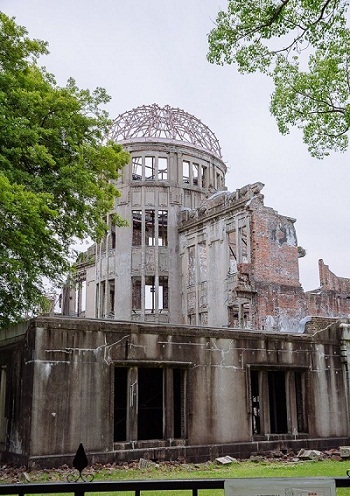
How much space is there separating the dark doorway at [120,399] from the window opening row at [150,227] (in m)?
19.1

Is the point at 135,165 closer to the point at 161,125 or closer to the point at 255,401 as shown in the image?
the point at 161,125

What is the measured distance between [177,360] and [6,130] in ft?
22.5

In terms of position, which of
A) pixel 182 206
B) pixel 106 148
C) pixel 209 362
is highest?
pixel 182 206

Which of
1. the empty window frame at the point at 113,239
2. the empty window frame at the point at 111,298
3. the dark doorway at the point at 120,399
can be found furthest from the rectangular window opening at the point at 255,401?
the empty window frame at the point at 113,239

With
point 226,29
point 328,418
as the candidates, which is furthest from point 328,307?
point 226,29

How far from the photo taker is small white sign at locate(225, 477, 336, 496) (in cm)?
268

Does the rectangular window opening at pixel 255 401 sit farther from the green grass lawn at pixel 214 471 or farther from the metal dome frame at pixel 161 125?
the metal dome frame at pixel 161 125

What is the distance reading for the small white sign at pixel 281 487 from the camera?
2.68 meters

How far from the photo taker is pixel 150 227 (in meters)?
34.6

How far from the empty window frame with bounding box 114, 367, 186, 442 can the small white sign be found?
10.9 meters

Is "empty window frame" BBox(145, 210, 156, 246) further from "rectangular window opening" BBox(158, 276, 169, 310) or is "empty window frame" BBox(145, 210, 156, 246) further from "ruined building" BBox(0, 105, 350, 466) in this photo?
"ruined building" BBox(0, 105, 350, 466)

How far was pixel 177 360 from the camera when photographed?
13867 mm

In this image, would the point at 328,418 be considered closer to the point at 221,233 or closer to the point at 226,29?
the point at 226,29

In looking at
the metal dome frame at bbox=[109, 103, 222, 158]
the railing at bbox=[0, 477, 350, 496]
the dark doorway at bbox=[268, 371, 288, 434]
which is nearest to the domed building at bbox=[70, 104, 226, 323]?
the metal dome frame at bbox=[109, 103, 222, 158]
